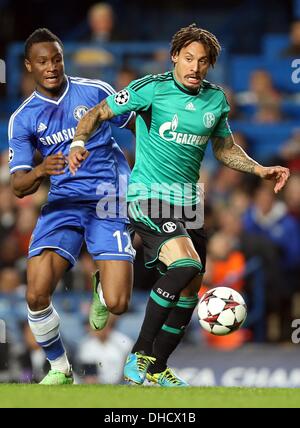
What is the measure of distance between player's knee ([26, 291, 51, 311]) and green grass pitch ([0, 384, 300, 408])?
695 millimetres

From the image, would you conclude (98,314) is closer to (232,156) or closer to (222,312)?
(222,312)

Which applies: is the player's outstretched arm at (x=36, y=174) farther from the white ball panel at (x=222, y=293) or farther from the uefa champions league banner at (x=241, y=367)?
the uefa champions league banner at (x=241, y=367)

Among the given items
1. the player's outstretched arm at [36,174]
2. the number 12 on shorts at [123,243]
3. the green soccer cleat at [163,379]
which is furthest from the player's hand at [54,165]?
the green soccer cleat at [163,379]

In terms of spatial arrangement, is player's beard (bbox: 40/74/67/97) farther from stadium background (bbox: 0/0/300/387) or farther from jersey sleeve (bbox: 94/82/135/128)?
stadium background (bbox: 0/0/300/387)

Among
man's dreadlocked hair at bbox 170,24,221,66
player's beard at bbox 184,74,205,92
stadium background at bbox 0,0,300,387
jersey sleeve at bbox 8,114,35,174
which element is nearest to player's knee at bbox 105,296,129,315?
jersey sleeve at bbox 8,114,35,174

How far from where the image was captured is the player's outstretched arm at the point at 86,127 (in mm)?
7512

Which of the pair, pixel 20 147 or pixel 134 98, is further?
pixel 20 147

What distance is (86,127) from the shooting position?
305 inches

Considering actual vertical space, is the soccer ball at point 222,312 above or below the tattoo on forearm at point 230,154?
below

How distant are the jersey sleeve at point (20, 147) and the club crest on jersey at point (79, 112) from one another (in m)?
0.36

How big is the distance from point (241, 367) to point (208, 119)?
3.94 m

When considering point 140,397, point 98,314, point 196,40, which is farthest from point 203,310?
point 196,40

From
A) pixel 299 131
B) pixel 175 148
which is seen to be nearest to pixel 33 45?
pixel 175 148

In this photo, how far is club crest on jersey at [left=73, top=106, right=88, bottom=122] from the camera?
8313mm
